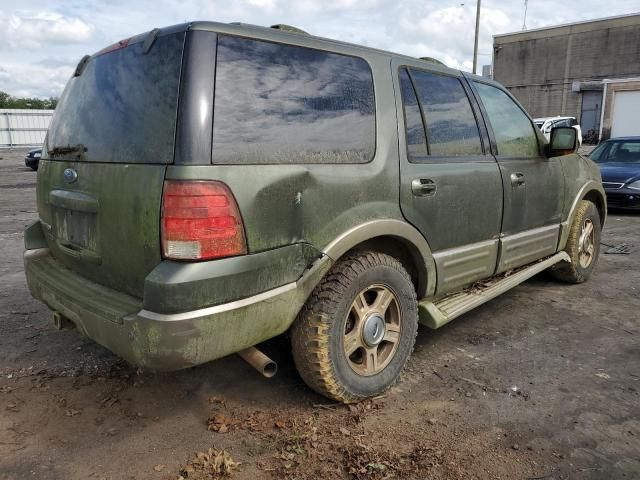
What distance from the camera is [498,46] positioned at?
136 feet

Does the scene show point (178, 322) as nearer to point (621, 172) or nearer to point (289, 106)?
point (289, 106)

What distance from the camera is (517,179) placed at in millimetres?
3842

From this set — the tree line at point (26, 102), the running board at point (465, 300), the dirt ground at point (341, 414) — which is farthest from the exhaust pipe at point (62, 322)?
the tree line at point (26, 102)

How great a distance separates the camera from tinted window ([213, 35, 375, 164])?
2.27 meters

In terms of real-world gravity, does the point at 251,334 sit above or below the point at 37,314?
above

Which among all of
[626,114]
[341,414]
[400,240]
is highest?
[626,114]

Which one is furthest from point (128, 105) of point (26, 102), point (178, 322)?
point (26, 102)

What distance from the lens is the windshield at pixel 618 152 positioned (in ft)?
32.5

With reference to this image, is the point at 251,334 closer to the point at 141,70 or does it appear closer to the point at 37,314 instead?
the point at 141,70

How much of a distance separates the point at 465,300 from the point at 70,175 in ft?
8.37

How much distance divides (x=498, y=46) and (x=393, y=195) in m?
43.8

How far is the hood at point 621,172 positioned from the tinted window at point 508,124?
6.00 metres

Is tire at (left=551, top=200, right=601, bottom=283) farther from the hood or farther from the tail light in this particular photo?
the hood

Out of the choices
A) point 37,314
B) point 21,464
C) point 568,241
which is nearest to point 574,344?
point 568,241
